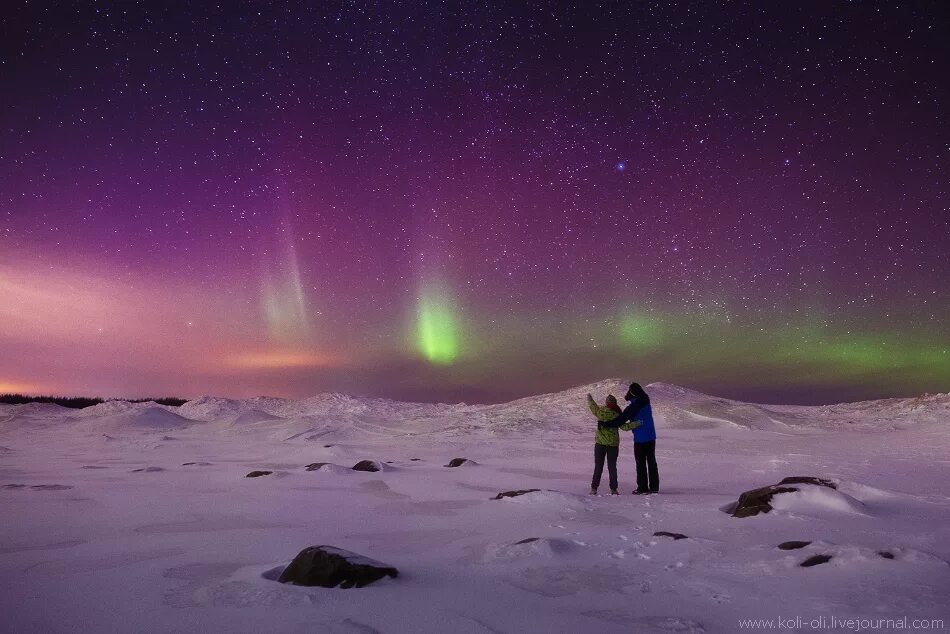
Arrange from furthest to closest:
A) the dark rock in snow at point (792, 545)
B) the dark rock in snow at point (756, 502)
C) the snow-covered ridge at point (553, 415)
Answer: the snow-covered ridge at point (553, 415) < the dark rock in snow at point (756, 502) < the dark rock in snow at point (792, 545)

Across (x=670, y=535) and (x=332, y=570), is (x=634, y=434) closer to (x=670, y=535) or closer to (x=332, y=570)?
(x=670, y=535)

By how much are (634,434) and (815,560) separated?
4.94 metres

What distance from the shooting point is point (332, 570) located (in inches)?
165

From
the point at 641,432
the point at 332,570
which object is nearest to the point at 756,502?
the point at 641,432

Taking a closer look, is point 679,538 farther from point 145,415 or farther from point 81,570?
point 145,415

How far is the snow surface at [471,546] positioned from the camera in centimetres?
370

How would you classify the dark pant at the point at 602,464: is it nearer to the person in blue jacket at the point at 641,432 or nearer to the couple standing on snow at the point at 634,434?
the couple standing on snow at the point at 634,434

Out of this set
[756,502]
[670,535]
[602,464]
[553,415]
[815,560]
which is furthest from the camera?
[553,415]

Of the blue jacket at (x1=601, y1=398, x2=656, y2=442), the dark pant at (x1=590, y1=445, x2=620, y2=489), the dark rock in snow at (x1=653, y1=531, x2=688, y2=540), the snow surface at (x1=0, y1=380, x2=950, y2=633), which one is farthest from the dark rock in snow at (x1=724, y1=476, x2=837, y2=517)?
the dark pant at (x1=590, y1=445, x2=620, y2=489)

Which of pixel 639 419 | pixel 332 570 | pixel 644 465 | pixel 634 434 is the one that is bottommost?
pixel 332 570

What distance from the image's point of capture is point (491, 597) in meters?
4.09

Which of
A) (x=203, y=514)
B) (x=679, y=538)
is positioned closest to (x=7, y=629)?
(x=203, y=514)

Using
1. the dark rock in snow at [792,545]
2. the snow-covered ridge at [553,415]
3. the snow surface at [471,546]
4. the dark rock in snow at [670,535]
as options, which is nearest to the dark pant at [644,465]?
the snow surface at [471,546]

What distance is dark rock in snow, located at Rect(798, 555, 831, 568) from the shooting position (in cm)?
458
